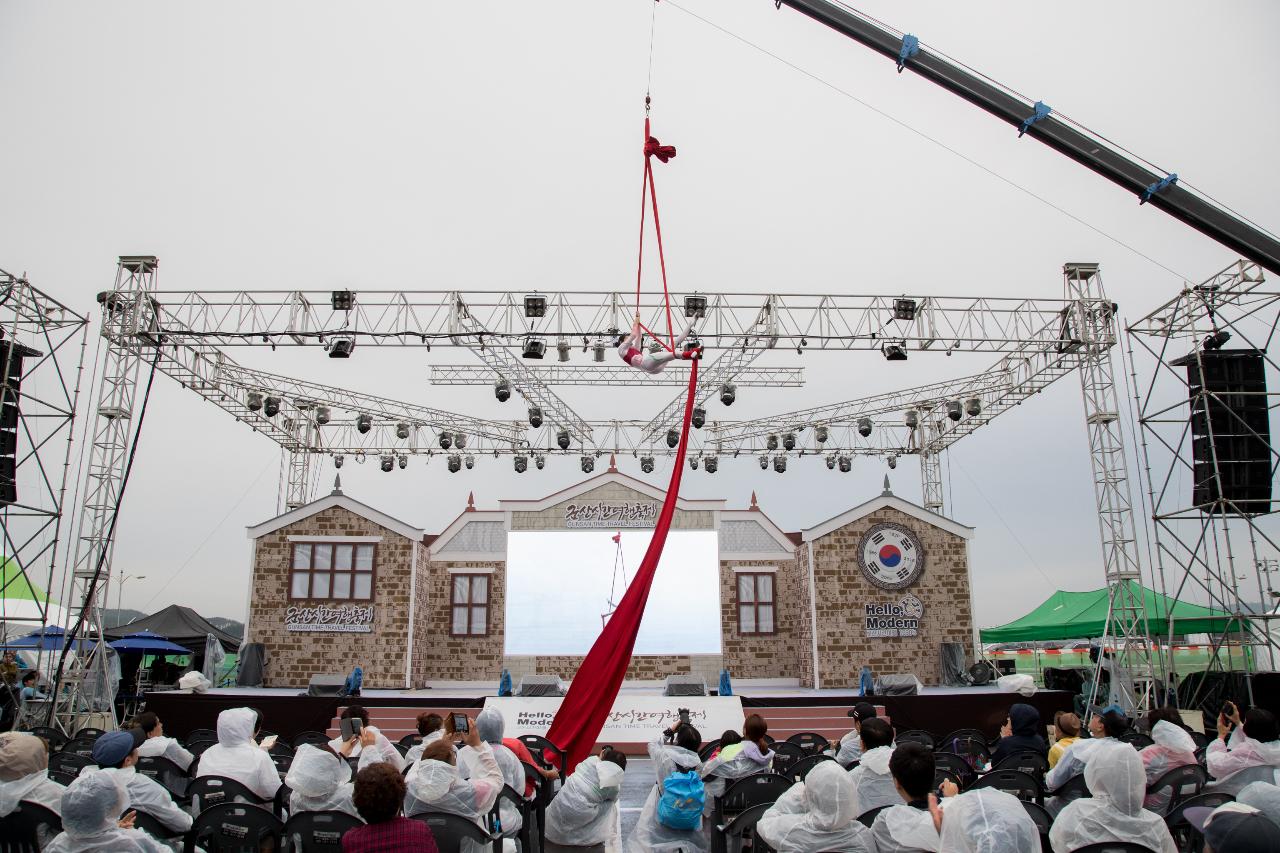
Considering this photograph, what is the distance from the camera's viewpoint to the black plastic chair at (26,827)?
4.13m

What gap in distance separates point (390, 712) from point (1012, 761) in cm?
953

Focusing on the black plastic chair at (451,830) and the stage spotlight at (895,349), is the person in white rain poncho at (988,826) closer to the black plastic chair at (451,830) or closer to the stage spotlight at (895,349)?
the black plastic chair at (451,830)

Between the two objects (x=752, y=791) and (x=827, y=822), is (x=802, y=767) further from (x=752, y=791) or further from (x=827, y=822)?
(x=827, y=822)

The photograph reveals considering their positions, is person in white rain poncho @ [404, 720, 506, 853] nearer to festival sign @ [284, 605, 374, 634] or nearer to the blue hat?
the blue hat

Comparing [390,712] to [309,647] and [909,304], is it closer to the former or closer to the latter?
[309,647]

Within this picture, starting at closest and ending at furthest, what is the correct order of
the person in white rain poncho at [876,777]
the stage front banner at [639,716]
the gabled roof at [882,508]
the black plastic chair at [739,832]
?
1. the black plastic chair at [739,832]
2. the person in white rain poncho at [876,777]
3. the stage front banner at [639,716]
4. the gabled roof at [882,508]

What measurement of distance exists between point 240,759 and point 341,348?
31.9ft

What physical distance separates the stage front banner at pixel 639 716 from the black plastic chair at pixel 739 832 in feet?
25.1

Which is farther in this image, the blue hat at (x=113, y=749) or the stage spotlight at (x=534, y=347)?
the stage spotlight at (x=534, y=347)

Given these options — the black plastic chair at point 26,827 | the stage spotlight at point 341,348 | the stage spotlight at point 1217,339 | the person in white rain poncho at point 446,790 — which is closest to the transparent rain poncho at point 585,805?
the person in white rain poncho at point 446,790

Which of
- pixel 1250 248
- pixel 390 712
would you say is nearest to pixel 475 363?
pixel 390 712

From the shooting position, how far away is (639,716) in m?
13.2

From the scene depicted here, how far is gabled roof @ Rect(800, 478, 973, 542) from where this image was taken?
62.8 ft

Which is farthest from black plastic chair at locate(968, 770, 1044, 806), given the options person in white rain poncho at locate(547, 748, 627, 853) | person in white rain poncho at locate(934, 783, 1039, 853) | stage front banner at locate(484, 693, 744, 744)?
stage front banner at locate(484, 693, 744, 744)
